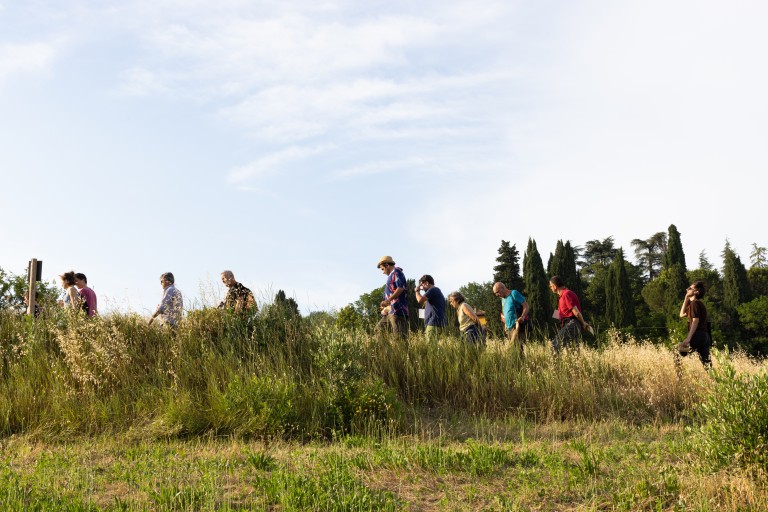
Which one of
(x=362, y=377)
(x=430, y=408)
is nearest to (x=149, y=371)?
(x=362, y=377)

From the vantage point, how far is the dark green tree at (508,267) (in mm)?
47656

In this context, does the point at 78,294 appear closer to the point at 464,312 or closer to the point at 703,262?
the point at 464,312

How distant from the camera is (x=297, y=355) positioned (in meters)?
9.37

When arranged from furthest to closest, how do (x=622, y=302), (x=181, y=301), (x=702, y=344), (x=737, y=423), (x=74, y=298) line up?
1. (x=622, y=302)
2. (x=74, y=298)
3. (x=181, y=301)
4. (x=702, y=344)
5. (x=737, y=423)

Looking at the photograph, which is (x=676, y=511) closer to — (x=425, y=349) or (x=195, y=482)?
(x=195, y=482)

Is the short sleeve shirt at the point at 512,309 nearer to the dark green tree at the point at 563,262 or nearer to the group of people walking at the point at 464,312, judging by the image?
the group of people walking at the point at 464,312

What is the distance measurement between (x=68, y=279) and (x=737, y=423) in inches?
412

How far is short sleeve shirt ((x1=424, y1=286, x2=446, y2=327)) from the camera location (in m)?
11.7

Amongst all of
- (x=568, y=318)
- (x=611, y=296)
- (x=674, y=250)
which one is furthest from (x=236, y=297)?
(x=674, y=250)

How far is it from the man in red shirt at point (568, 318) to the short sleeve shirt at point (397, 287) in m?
2.45

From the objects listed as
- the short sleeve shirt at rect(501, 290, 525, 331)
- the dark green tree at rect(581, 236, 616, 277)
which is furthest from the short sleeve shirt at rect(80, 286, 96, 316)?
the dark green tree at rect(581, 236, 616, 277)

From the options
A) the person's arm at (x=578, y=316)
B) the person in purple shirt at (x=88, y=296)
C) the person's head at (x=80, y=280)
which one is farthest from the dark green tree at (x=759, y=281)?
the person in purple shirt at (x=88, y=296)

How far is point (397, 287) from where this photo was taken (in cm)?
1131

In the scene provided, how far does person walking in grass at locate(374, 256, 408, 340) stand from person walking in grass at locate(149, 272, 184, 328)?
3.04 meters
